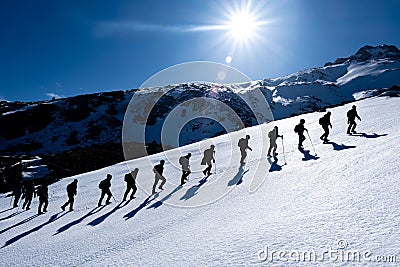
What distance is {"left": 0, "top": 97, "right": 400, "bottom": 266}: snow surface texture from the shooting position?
568cm

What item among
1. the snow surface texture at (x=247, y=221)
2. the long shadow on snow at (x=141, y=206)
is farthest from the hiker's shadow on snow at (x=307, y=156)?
the long shadow on snow at (x=141, y=206)

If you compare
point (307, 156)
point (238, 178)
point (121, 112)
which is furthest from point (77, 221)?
point (121, 112)

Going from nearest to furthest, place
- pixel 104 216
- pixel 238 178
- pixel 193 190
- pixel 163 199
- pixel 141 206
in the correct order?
1. pixel 104 216
2. pixel 141 206
3. pixel 163 199
4. pixel 193 190
5. pixel 238 178

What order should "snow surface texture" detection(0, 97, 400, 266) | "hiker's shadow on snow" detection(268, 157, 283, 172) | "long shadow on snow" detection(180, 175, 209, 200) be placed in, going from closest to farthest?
"snow surface texture" detection(0, 97, 400, 266)
"long shadow on snow" detection(180, 175, 209, 200)
"hiker's shadow on snow" detection(268, 157, 283, 172)

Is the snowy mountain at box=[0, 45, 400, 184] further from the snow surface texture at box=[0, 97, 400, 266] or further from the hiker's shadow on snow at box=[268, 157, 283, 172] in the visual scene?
the snow surface texture at box=[0, 97, 400, 266]

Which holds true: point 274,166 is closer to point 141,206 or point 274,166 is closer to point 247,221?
point 141,206

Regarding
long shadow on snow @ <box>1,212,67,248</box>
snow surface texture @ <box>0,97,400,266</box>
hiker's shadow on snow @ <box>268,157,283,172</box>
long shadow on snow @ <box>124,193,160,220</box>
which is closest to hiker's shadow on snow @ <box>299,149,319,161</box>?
snow surface texture @ <box>0,97,400,266</box>

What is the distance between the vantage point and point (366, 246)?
4.86 metres

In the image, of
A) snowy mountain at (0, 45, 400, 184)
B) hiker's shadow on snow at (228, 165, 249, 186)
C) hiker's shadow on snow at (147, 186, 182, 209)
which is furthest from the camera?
snowy mountain at (0, 45, 400, 184)

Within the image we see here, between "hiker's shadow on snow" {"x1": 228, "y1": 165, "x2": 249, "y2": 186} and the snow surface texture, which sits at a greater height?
"hiker's shadow on snow" {"x1": 228, "y1": 165, "x2": 249, "y2": 186}

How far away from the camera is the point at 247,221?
7.76 metres

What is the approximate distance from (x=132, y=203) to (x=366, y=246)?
11.4 metres

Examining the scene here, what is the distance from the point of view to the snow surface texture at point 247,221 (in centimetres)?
568

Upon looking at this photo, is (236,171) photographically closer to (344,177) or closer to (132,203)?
(132,203)
